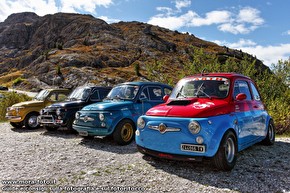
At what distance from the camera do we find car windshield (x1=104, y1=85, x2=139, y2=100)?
833cm

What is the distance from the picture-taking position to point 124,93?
8.47 metres

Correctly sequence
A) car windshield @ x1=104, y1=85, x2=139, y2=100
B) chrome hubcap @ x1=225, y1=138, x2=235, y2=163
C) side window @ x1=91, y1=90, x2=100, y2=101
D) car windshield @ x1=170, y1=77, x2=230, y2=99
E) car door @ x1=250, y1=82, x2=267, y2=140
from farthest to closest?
side window @ x1=91, y1=90, x2=100, y2=101, car windshield @ x1=104, y1=85, x2=139, y2=100, car door @ x1=250, y1=82, x2=267, y2=140, car windshield @ x1=170, y1=77, x2=230, y2=99, chrome hubcap @ x1=225, y1=138, x2=235, y2=163

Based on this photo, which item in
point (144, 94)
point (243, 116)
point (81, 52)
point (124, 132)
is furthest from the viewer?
point (81, 52)

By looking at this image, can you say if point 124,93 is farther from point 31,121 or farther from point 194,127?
point 31,121

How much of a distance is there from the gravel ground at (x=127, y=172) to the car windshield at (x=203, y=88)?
160cm

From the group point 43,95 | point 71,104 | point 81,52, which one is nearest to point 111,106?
point 71,104

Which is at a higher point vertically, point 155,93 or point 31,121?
point 155,93

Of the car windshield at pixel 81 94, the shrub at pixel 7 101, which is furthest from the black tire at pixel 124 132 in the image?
the shrub at pixel 7 101

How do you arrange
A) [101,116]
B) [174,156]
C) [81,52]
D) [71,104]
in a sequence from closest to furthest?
1. [174,156]
2. [101,116]
3. [71,104]
4. [81,52]

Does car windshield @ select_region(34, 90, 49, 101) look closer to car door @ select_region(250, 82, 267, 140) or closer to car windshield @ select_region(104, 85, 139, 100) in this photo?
car windshield @ select_region(104, 85, 139, 100)

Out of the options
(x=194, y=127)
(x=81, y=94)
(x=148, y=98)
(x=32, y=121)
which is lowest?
(x=32, y=121)

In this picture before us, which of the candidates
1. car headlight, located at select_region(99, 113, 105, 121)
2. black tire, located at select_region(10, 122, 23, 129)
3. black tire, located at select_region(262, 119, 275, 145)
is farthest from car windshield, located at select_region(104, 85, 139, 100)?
black tire, located at select_region(10, 122, 23, 129)

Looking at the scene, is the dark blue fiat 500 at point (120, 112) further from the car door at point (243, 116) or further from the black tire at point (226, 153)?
the black tire at point (226, 153)

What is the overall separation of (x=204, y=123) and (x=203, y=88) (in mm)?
1521
